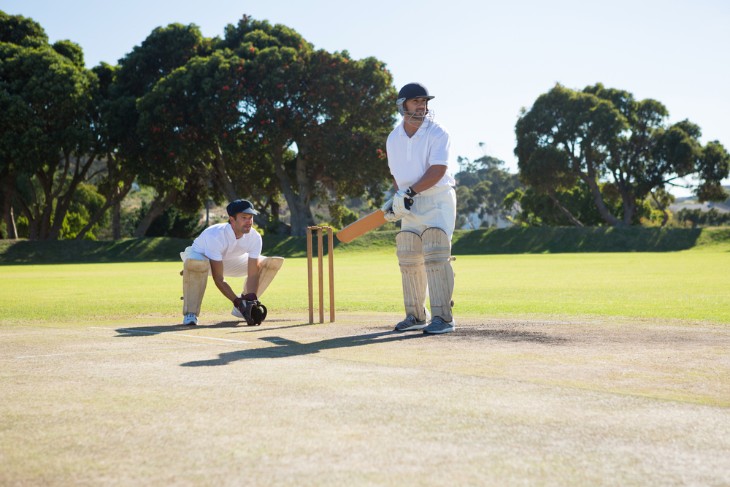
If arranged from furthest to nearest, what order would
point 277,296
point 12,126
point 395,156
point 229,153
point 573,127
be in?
point 573,127 → point 229,153 → point 12,126 → point 277,296 → point 395,156

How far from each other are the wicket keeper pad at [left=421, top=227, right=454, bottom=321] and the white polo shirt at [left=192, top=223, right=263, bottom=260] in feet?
8.93

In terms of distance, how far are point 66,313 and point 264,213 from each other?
49748 millimetres

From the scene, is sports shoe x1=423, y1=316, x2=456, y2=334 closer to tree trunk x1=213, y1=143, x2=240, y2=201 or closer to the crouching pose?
the crouching pose

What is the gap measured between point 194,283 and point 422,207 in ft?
11.4

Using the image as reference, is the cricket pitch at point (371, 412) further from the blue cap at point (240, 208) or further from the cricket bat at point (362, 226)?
the blue cap at point (240, 208)

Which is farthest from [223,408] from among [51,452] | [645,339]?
[645,339]

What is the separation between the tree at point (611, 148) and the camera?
203 ft

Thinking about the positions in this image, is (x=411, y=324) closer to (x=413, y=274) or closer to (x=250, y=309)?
(x=413, y=274)

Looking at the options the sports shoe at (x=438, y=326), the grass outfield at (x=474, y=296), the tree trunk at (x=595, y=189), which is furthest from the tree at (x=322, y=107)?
the sports shoe at (x=438, y=326)

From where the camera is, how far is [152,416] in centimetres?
477

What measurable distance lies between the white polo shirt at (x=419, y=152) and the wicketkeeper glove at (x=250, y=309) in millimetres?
2369

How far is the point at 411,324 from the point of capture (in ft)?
31.7

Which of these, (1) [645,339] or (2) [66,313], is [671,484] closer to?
(1) [645,339]

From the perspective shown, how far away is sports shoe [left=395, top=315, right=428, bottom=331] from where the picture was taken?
31.3ft
